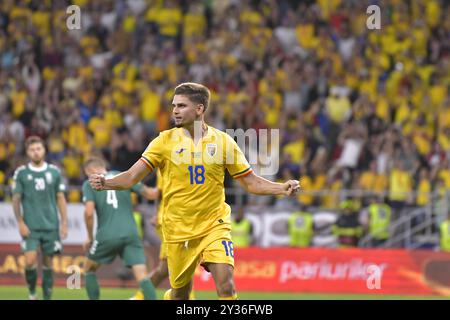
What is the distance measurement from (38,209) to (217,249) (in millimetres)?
5606

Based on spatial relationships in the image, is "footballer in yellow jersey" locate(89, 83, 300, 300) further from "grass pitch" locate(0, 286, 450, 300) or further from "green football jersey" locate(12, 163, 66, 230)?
"grass pitch" locate(0, 286, 450, 300)

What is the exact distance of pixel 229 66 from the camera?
2391cm

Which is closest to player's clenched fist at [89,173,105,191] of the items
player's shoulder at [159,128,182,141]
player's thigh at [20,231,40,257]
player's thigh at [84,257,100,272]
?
player's shoulder at [159,128,182,141]

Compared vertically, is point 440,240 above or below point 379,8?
below

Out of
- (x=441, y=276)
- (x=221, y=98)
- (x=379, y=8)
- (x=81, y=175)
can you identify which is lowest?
(x=441, y=276)

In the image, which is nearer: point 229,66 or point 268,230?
point 268,230

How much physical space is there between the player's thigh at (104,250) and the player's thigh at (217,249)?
12.2 feet

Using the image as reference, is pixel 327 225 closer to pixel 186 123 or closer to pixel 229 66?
pixel 229 66

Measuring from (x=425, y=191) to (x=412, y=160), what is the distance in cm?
83

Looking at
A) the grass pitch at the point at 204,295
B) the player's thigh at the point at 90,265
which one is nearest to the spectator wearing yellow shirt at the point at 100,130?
the grass pitch at the point at 204,295

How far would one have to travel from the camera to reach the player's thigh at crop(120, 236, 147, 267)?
42.4 feet

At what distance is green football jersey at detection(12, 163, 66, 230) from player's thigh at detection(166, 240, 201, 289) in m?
5.17
